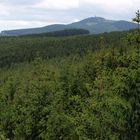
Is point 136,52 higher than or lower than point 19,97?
higher

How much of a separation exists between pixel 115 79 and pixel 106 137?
2476 millimetres

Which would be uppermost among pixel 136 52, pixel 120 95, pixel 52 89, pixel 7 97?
pixel 136 52

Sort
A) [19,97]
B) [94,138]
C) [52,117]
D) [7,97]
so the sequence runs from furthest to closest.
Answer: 1. [7,97]
2. [19,97]
3. [52,117]
4. [94,138]

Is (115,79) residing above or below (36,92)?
above

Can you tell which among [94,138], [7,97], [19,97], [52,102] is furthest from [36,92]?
[7,97]

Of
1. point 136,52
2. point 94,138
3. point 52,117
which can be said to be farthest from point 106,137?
point 52,117

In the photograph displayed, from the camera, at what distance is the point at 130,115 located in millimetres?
18469

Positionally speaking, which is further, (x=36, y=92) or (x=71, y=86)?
(x=71, y=86)

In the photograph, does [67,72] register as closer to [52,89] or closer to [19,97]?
[19,97]

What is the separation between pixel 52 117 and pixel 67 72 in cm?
976

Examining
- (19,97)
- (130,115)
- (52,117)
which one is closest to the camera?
(130,115)

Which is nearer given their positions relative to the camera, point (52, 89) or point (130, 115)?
point (130, 115)

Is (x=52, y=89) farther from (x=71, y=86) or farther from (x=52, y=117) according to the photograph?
(x=71, y=86)

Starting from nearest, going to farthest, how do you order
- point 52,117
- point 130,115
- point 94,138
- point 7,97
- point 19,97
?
1. point 130,115
2. point 94,138
3. point 52,117
4. point 19,97
5. point 7,97
